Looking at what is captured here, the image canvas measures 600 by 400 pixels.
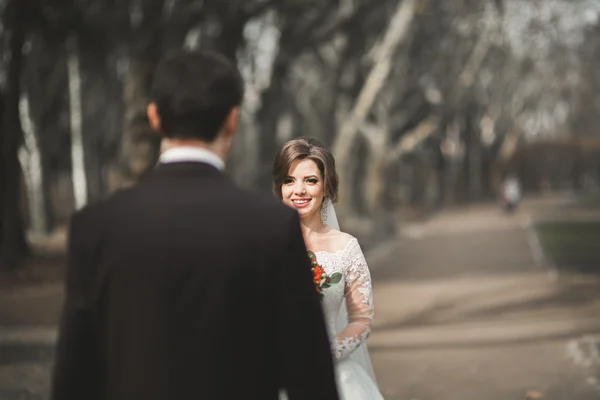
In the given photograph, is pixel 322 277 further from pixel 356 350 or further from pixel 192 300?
pixel 192 300

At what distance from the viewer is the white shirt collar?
2570 millimetres

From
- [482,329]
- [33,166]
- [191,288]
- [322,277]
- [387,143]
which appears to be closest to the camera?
[191,288]

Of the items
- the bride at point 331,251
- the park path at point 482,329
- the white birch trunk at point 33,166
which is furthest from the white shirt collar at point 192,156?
the white birch trunk at point 33,166

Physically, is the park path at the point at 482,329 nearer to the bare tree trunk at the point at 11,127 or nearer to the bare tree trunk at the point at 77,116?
A: the bare tree trunk at the point at 11,127

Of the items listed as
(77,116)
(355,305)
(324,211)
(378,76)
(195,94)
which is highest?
(77,116)

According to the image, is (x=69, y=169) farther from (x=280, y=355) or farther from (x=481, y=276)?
(x=280, y=355)

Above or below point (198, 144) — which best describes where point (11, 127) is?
above

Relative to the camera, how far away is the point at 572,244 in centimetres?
2516

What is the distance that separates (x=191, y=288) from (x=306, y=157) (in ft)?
5.04

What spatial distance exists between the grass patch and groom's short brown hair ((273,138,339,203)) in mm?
14371

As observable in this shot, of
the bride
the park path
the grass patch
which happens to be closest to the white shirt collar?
the bride

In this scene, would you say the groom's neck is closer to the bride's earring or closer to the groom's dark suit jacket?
the groom's dark suit jacket

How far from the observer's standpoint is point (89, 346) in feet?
8.39

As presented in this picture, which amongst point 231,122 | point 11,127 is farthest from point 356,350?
point 11,127
